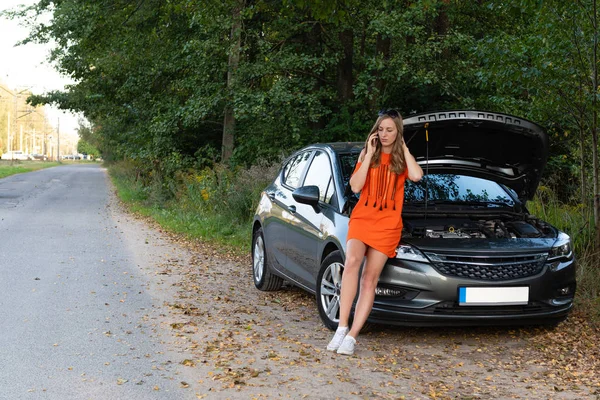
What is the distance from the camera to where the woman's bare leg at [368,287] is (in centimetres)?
571

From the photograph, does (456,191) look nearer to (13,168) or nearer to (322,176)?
(322,176)

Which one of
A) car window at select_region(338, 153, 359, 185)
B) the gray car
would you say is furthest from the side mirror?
car window at select_region(338, 153, 359, 185)

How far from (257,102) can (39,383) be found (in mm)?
12217

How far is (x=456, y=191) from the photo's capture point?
23.2ft

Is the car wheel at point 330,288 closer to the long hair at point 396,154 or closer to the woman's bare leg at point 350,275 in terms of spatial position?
the woman's bare leg at point 350,275

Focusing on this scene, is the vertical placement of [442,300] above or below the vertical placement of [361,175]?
below

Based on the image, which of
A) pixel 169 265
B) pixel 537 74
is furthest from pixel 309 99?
pixel 537 74

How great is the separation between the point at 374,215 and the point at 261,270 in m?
3.09

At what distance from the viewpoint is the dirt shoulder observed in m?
4.81

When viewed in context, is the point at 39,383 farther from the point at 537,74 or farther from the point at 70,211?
the point at 70,211

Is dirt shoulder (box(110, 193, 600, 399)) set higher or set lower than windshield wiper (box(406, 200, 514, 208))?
lower

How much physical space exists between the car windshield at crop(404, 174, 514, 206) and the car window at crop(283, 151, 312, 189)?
137 centimetres

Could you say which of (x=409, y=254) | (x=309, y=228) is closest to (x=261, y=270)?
(x=309, y=228)

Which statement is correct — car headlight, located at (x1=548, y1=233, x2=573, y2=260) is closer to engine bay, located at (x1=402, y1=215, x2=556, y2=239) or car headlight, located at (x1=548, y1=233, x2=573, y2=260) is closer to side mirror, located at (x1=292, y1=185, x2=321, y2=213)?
engine bay, located at (x1=402, y1=215, x2=556, y2=239)
